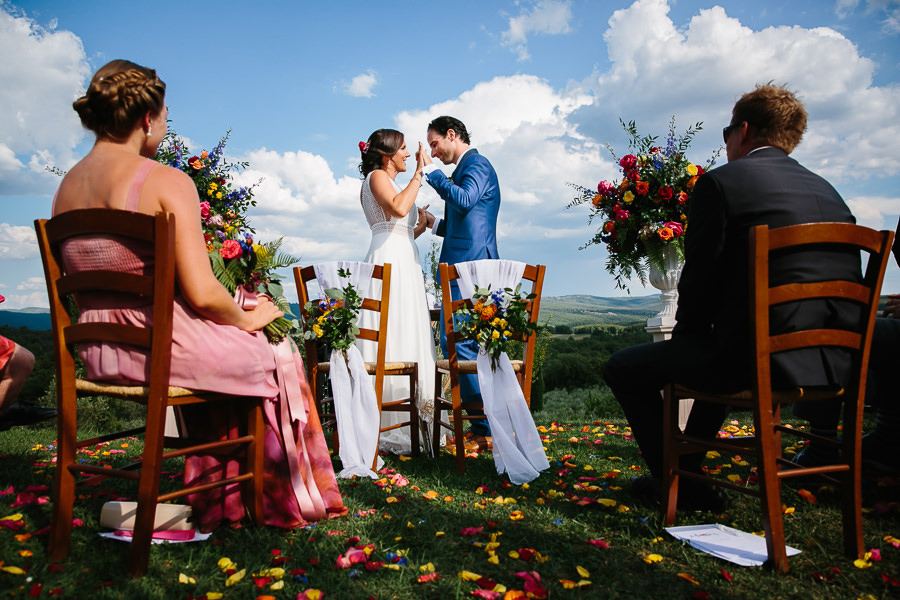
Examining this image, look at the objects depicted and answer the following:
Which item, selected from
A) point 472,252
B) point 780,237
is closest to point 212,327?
point 780,237

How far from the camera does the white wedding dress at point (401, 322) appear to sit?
4.44 m

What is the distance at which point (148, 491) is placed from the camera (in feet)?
6.68

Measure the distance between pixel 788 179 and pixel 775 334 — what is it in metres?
0.67

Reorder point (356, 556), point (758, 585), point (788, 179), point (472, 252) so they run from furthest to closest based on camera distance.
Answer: point (472, 252)
point (788, 179)
point (356, 556)
point (758, 585)

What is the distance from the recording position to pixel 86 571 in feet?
6.70

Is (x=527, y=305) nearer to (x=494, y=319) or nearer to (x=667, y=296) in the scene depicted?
(x=494, y=319)

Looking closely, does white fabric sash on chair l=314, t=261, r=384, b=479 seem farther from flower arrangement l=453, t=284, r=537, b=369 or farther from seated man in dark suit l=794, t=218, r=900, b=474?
seated man in dark suit l=794, t=218, r=900, b=474

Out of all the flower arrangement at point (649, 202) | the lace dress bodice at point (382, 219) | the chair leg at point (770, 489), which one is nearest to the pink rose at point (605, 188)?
the flower arrangement at point (649, 202)

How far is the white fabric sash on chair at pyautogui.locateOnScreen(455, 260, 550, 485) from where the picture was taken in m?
3.62

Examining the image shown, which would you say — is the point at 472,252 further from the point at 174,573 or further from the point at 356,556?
the point at 174,573

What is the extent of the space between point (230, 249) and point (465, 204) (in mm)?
2586

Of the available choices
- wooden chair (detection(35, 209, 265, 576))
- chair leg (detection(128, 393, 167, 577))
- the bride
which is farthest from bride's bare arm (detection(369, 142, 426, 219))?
chair leg (detection(128, 393, 167, 577))

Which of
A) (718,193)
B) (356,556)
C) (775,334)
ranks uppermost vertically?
(718,193)

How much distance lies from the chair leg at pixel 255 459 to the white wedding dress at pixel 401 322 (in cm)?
183
